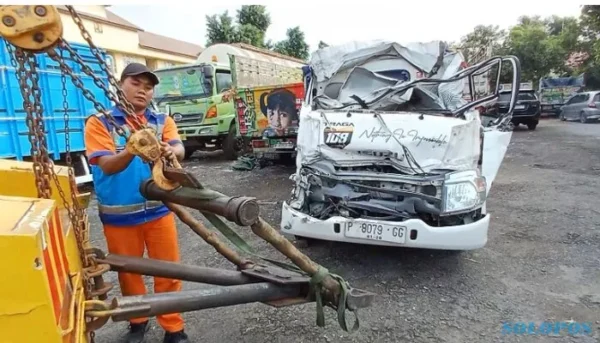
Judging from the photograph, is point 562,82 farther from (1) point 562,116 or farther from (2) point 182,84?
(2) point 182,84

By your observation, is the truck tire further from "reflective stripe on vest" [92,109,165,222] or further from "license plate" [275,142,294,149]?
"reflective stripe on vest" [92,109,165,222]

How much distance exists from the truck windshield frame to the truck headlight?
7.50 meters

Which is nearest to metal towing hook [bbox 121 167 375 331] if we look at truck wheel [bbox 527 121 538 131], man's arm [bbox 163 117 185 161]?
man's arm [bbox 163 117 185 161]

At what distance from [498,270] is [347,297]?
7.01 ft

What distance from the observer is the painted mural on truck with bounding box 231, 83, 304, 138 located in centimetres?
786

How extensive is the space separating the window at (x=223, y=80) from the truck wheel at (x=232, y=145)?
0.93 meters

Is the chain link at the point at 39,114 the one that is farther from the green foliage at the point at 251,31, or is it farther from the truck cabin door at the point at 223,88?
the green foliage at the point at 251,31

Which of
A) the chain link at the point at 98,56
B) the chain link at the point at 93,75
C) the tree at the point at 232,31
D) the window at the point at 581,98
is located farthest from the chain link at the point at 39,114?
the tree at the point at 232,31

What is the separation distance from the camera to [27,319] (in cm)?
115

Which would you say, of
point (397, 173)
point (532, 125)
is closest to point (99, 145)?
point (397, 173)

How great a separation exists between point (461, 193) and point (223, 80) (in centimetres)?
797

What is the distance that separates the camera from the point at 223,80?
1011cm

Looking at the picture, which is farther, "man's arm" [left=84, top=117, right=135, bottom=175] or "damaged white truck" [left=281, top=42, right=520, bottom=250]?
"damaged white truck" [left=281, top=42, right=520, bottom=250]

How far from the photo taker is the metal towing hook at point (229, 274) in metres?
1.68
